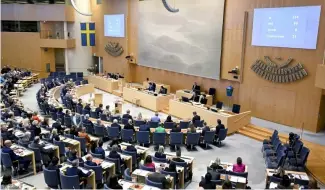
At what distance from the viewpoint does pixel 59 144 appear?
9922 mm

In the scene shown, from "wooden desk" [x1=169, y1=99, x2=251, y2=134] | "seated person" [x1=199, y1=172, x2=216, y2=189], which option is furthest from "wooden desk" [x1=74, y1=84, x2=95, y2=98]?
"seated person" [x1=199, y1=172, x2=216, y2=189]

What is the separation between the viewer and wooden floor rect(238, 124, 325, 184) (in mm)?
9722

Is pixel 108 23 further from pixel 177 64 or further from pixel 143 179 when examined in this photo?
pixel 143 179

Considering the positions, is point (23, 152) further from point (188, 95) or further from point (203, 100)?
point (188, 95)

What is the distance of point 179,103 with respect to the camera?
15.9m

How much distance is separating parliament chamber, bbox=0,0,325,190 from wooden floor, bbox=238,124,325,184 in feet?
0.17

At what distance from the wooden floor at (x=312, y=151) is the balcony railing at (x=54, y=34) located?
19563 millimetres

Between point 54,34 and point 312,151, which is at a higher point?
point 54,34

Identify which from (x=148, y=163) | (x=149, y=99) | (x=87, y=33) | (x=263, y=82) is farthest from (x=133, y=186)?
(x=87, y=33)

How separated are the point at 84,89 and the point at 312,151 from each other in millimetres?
14830

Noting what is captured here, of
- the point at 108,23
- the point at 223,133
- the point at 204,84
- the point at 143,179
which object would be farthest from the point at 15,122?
the point at 108,23

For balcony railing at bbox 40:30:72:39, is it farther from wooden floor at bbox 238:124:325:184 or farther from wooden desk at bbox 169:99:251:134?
wooden floor at bbox 238:124:325:184

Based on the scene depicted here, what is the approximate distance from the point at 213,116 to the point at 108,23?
15.1 meters

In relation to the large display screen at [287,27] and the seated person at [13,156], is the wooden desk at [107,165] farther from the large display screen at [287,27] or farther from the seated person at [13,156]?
the large display screen at [287,27]
